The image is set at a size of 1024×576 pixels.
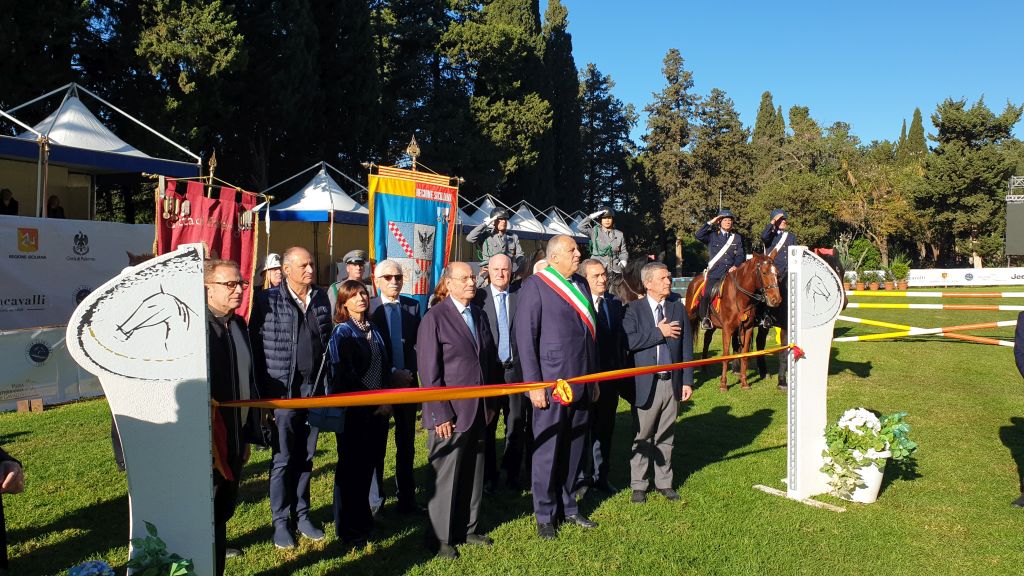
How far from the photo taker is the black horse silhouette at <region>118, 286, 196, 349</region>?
2.93 m

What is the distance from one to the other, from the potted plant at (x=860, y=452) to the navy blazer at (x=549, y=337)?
234cm

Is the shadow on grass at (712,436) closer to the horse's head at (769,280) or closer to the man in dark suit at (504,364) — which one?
the man in dark suit at (504,364)

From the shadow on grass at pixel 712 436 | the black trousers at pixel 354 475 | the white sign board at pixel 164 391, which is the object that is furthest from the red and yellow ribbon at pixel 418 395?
the shadow on grass at pixel 712 436

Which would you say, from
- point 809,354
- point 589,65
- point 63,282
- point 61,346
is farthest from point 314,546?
point 589,65

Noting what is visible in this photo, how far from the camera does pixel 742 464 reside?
6914 mm

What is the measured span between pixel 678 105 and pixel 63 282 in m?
51.9

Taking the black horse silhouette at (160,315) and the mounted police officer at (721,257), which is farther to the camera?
the mounted police officer at (721,257)

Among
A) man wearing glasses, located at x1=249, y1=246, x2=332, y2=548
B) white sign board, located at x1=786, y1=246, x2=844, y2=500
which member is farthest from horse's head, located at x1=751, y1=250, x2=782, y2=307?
man wearing glasses, located at x1=249, y1=246, x2=332, y2=548

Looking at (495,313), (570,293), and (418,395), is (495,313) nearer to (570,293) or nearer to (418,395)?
(570,293)

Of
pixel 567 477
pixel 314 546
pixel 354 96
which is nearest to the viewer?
pixel 314 546

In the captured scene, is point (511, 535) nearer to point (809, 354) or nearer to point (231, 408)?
point (231, 408)

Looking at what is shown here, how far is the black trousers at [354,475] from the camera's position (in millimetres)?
4875

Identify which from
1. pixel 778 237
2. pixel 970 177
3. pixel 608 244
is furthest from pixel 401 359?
pixel 970 177

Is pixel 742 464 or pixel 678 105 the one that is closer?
pixel 742 464
